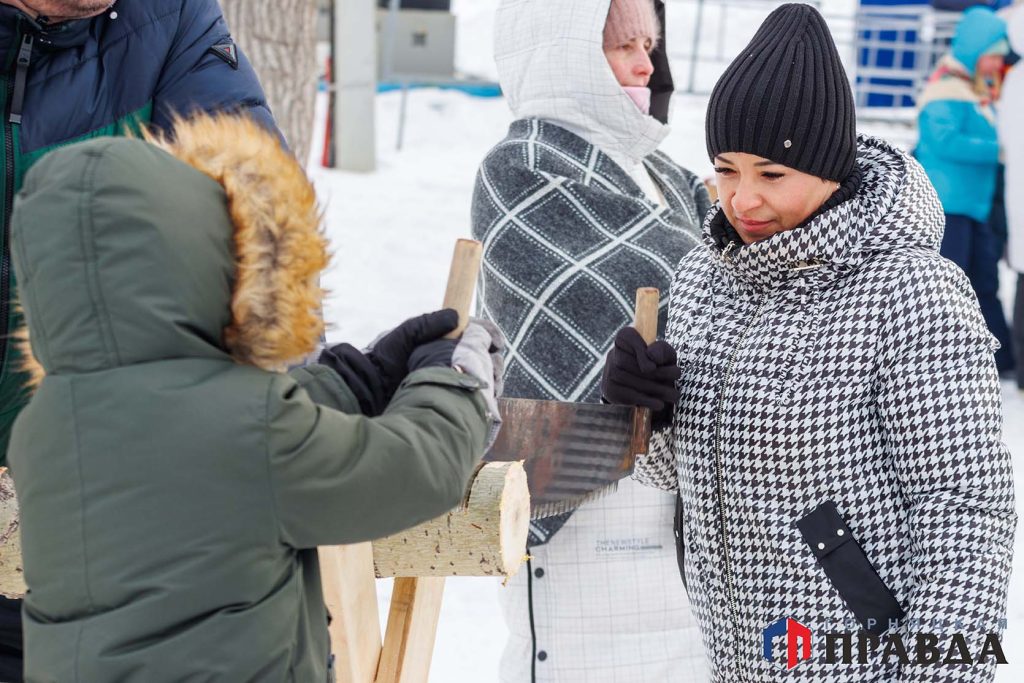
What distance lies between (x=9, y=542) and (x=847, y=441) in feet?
4.20

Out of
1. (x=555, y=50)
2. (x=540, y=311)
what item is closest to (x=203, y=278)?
(x=540, y=311)

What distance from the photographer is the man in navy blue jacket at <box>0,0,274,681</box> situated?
1.94 m

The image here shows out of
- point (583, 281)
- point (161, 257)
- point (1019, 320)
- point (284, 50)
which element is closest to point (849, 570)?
point (583, 281)

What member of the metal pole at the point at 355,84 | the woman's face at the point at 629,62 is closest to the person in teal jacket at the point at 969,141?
the woman's face at the point at 629,62

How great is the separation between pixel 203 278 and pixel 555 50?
1.41m

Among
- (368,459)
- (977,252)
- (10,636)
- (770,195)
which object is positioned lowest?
(977,252)

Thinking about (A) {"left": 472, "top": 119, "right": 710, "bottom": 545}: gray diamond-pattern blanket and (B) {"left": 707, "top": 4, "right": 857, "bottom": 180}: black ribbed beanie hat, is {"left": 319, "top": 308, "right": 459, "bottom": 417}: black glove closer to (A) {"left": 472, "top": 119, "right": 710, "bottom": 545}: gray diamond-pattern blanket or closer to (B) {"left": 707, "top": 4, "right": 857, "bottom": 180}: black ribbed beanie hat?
(B) {"left": 707, "top": 4, "right": 857, "bottom": 180}: black ribbed beanie hat

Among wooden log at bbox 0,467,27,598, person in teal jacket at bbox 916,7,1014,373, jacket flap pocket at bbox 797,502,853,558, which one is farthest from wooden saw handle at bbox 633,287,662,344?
person in teal jacket at bbox 916,7,1014,373

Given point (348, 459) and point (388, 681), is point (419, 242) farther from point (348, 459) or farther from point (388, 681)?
point (348, 459)

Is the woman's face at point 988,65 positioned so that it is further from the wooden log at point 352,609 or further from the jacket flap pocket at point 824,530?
the wooden log at point 352,609

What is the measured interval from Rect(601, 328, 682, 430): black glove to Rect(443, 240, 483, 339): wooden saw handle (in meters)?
0.33

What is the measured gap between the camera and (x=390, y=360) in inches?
62.4
